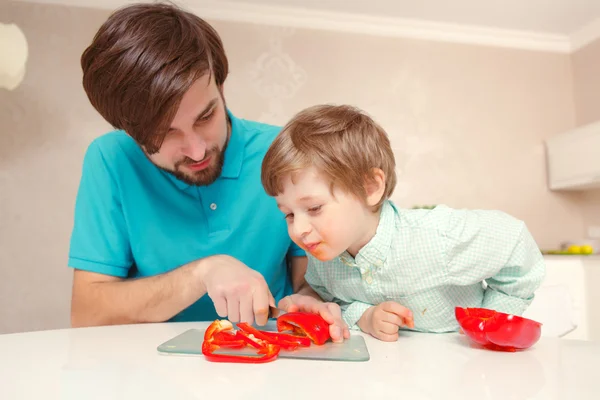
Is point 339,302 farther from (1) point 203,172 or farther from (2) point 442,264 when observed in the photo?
(1) point 203,172

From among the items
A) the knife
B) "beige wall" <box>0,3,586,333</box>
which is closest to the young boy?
the knife

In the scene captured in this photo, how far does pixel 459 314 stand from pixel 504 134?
10.7 feet

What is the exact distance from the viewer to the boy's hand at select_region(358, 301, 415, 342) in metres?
0.82

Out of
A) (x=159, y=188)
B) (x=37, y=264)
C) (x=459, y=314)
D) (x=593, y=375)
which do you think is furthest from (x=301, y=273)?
(x=37, y=264)

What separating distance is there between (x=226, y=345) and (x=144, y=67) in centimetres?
60

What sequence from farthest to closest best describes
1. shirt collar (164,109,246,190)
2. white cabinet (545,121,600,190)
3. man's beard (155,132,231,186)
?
white cabinet (545,121,600,190) < shirt collar (164,109,246,190) < man's beard (155,132,231,186)

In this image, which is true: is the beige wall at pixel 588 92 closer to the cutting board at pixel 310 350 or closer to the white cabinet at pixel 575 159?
the white cabinet at pixel 575 159

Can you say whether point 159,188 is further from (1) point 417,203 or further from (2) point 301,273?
(1) point 417,203

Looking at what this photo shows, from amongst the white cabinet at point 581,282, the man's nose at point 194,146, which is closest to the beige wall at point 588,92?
the white cabinet at point 581,282

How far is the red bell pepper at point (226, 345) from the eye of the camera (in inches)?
25.2

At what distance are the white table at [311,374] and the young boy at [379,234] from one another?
0.22 metres

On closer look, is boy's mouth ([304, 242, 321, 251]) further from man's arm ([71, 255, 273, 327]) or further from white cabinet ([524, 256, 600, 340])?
white cabinet ([524, 256, 600, 340])

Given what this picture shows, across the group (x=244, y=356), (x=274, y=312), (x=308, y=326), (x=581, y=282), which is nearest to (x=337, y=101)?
(x=581, y=282)

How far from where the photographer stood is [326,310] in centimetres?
85
